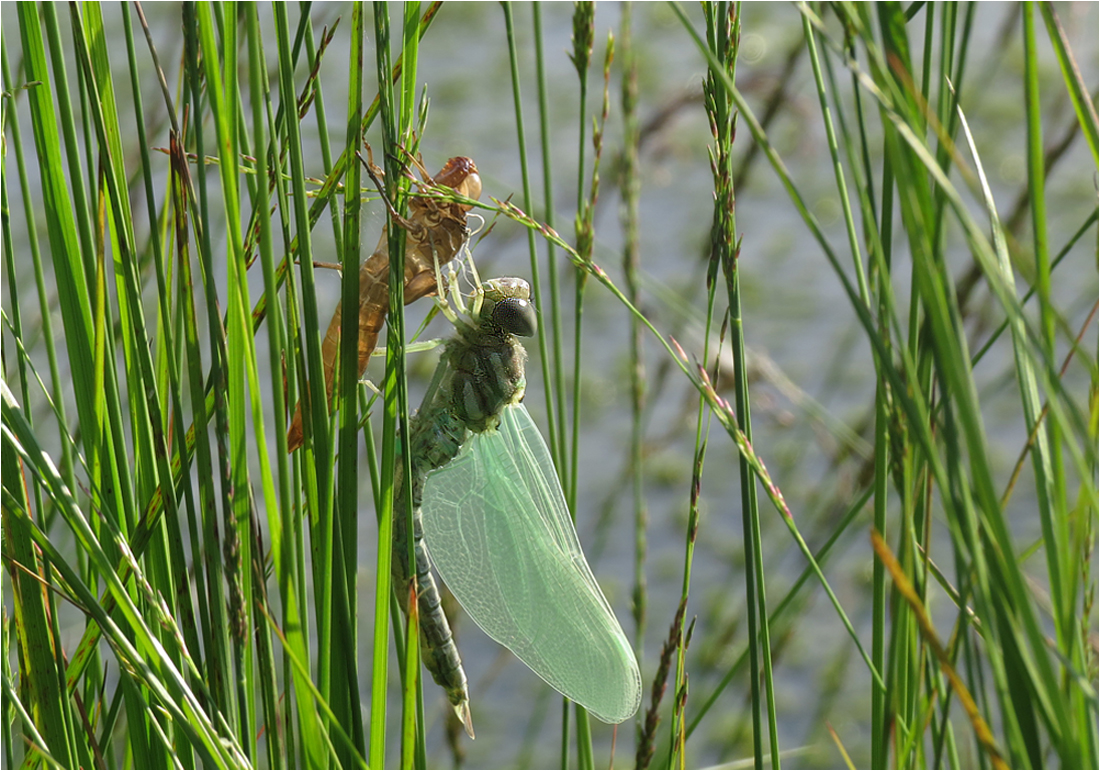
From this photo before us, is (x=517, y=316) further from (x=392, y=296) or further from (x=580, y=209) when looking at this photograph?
(x=392, y=296)

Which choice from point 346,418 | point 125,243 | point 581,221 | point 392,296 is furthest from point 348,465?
point 581,221

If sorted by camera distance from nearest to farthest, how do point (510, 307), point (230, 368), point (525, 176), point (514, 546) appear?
point (230, 368) → point (525, 176) → point (510, 307) → point (514, 546)

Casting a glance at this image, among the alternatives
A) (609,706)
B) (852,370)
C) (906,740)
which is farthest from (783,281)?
(906,740)

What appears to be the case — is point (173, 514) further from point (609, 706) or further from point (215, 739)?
point (609, 706)

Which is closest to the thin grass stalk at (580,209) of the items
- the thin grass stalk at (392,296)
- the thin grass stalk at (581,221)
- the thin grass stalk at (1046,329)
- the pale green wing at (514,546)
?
the thin grass stalk at (581,221)

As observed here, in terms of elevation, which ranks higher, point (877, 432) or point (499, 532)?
point (877, 432)

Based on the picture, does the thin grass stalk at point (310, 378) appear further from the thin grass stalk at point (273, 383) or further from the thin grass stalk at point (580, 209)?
the thin grass stalk at point (580, 209)
